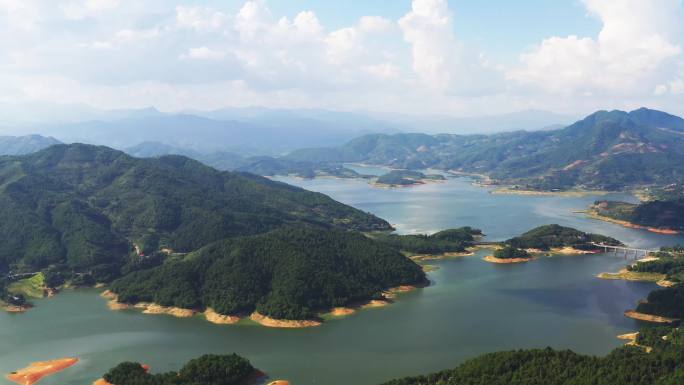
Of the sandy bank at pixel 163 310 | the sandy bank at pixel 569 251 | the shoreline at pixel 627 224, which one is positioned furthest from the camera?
the shoreline at pixel 627 224

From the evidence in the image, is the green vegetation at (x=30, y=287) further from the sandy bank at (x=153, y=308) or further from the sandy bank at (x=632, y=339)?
the sandy bank at (x=632, y=339)

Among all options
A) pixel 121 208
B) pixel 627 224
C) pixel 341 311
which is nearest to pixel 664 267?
pixel 341 311

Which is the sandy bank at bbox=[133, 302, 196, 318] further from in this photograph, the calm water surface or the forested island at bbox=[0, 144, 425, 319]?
the calm water surface

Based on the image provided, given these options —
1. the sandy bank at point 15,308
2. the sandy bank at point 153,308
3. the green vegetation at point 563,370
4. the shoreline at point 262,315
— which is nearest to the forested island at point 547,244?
the shoreline at point 262,315

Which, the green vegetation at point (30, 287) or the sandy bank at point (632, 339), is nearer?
the sandy bank at point (632, 339)

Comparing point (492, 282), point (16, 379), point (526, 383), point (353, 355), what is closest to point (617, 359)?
point (526, 383)

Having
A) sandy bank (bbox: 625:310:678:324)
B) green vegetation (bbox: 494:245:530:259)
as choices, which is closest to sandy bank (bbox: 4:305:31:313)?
green vegetation (bbox: 494:245:530:259)

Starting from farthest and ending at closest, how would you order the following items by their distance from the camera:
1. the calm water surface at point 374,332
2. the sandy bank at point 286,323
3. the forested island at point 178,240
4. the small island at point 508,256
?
the small island at point 508,256
the forested island at point 178,240
the sandy bank at point 286,323
the calm water surface at point 374,332

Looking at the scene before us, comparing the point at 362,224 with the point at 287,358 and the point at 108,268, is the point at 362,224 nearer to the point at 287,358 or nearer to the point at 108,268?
the point at 108,268
